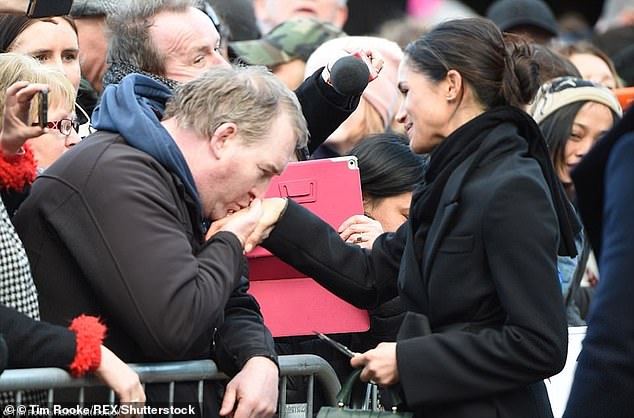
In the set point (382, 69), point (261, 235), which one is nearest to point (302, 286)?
point (261, 235)

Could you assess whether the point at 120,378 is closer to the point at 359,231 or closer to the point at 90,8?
the point at 359,231

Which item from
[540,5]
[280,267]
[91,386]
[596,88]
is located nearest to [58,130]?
[280,267]

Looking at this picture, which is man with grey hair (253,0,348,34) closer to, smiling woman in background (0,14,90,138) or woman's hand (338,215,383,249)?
smiling woman in background (0,14,90,138)

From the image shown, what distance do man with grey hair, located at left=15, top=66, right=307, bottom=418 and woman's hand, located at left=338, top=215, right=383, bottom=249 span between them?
0.58 metres

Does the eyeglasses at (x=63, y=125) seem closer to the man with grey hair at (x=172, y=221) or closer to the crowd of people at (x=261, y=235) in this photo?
the crowd of people at (x=261, y=235)

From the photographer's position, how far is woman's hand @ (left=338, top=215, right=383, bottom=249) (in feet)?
15.5

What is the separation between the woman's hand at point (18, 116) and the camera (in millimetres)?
3834

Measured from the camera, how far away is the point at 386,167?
526 cm

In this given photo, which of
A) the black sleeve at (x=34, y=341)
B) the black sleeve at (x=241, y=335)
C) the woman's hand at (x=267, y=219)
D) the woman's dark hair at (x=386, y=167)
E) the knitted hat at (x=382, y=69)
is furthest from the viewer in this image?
the knitted hat at (x=382, y=69)

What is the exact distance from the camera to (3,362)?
11.2 ft

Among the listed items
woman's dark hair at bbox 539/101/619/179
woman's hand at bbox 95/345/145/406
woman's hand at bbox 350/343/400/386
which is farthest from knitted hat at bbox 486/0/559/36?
woman's hand at bbox 95/345/145/406

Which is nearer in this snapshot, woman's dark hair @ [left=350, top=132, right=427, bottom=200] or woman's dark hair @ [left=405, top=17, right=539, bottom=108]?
woman's dark hair @ [left=405, top=17, right=539, bottom=108]

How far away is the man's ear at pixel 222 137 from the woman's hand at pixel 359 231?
856 millimetres

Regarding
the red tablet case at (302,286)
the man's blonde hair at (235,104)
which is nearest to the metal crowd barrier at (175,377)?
the red tablet case at (302,286)
